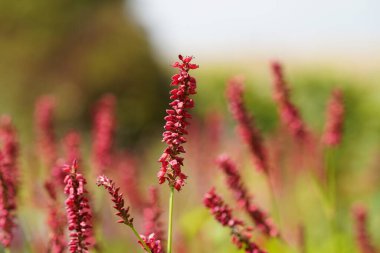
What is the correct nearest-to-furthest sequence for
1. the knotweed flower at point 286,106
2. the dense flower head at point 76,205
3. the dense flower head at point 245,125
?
1. the dense flower head at point 76,205
2. the dense flower head at point 245,125
3. the knotweed flower at point 286,106

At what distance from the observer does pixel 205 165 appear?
288 inches

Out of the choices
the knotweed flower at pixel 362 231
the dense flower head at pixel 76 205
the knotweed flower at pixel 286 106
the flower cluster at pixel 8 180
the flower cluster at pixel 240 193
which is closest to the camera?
the dense flower head at pixel 76 205

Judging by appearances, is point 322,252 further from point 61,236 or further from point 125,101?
point 125,101

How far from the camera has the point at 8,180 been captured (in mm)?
3113

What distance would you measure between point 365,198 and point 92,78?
10253 millimetres

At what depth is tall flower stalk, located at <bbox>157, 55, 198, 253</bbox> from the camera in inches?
92.0

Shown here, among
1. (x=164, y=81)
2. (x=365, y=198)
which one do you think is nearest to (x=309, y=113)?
(x=365, y=198)

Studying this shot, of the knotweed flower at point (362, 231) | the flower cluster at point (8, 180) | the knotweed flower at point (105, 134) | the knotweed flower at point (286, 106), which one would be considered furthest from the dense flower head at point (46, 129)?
the knotweed flower at point (362, 231)

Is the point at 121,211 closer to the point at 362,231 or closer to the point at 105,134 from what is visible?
the point at 105,134

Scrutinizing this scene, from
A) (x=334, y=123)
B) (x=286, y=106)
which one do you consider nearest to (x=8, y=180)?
Answer: (x=286, y=106)

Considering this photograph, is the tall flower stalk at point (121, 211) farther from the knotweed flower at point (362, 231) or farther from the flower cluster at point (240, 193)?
the knotweed flower at point (362, 231)

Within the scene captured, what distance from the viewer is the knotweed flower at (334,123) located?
4.27m

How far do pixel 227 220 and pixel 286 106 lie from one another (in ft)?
5.20

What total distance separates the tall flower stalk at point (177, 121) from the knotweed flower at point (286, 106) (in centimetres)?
152
